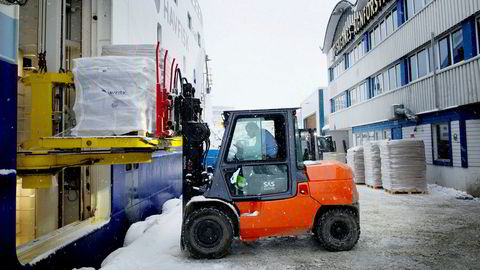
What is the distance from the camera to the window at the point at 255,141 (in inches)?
219

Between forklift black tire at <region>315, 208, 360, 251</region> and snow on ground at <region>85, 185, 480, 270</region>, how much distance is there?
14 centimetres

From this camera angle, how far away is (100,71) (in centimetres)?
449

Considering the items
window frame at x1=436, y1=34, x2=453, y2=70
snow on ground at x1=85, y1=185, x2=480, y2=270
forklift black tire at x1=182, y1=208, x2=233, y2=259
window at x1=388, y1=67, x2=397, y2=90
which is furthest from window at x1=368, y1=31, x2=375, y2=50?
forklift black tire at x1=182, y1=208, x2=233, y2=259

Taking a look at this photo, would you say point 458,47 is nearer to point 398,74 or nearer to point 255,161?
point 398,74

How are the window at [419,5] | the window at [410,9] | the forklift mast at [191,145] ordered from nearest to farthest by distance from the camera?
the forklift mast at [191,145]
the window at [419,5]
the window at [410,9]

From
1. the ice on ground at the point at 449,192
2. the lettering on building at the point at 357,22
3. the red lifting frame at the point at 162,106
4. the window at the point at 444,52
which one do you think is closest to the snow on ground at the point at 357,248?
the red lifting frame at the point at 162,106

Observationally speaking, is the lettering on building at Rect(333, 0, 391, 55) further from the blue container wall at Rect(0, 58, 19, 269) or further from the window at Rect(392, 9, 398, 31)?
the blue container wall at Rect(0, 58, 19, 269)

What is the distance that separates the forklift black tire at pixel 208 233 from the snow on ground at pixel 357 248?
140 mm

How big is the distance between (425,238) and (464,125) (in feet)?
23.3

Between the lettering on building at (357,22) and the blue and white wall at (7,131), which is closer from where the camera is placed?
the blue and white wall at (7,131)

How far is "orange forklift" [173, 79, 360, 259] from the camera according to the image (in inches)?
212

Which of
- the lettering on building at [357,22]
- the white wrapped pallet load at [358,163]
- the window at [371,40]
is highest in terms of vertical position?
the lettering on building at [357,22]

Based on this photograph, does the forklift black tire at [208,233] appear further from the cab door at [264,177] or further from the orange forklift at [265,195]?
the cab door at [264,177]

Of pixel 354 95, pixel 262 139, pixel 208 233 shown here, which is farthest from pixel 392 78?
pixel 208 233
